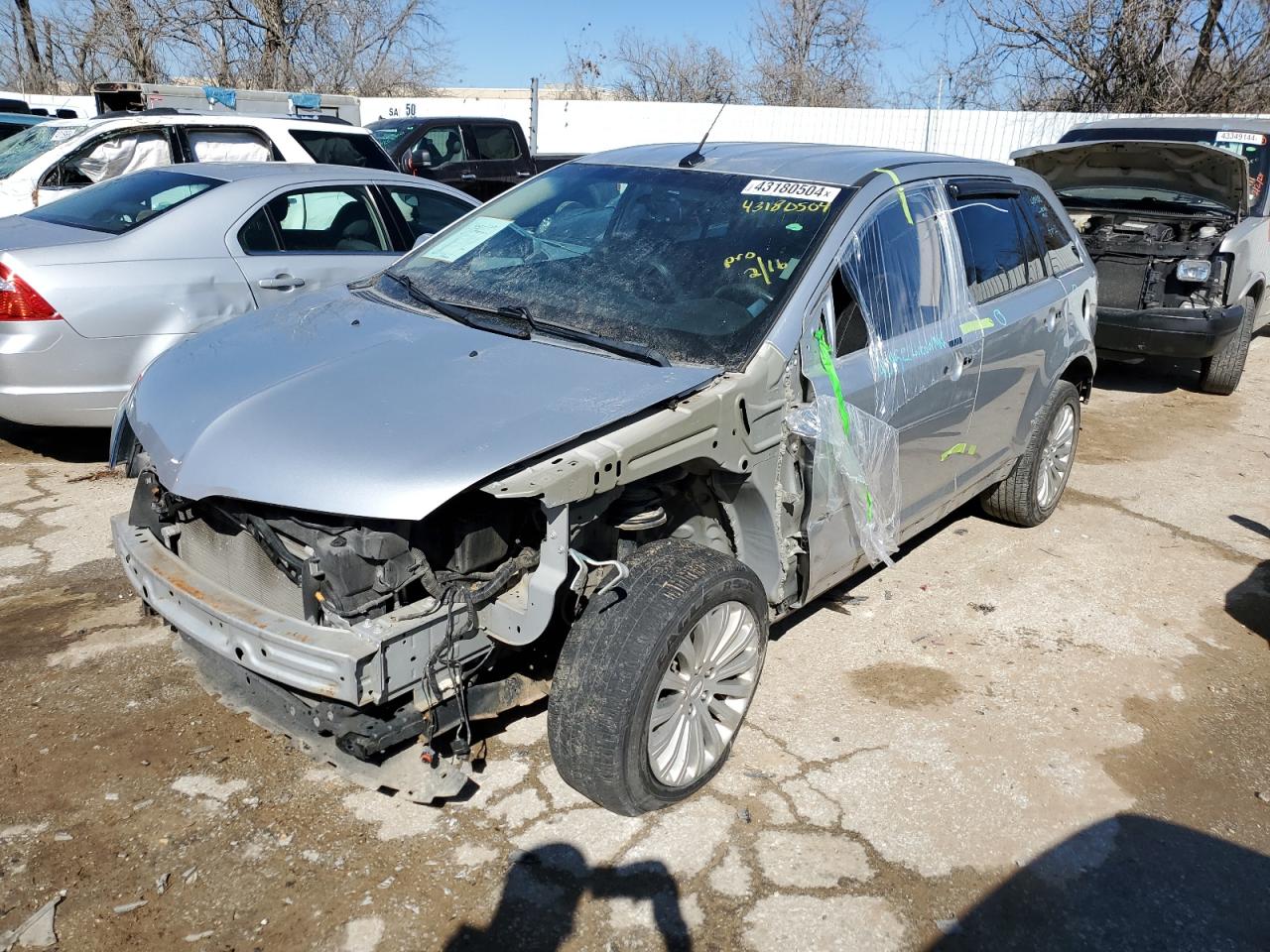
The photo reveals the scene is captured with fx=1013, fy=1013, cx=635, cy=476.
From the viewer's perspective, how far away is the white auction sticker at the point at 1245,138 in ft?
28.0

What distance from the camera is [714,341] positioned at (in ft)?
10.6

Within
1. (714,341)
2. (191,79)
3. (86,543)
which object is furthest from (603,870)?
(191,79)

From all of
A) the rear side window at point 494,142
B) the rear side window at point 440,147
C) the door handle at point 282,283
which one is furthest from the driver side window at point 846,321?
the rear side window at point 494,142

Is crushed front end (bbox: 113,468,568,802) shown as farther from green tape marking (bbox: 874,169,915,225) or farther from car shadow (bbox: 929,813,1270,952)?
green tape marking (bbox: 874,169,915,225)

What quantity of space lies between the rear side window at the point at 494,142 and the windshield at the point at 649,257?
33.2 ft

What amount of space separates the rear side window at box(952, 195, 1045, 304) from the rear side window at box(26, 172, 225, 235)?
13.8 ft

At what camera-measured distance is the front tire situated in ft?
8.91

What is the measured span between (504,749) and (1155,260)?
700 cm

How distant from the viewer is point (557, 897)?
8.95ft

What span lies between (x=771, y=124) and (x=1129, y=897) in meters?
20.6

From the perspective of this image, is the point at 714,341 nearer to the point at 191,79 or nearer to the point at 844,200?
the point at 844,200

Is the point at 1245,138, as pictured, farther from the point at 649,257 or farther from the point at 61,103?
the point at 61,103

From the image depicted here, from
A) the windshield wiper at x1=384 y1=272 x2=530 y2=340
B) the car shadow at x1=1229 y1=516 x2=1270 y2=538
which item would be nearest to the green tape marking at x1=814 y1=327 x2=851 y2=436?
the windshield wiper at x1=384 y1=272 x2=530 y2=340

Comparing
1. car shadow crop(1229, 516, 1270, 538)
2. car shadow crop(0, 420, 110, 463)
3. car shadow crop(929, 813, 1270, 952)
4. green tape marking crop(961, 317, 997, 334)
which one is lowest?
car shadow crop(1229, 516, 1270, 538)
